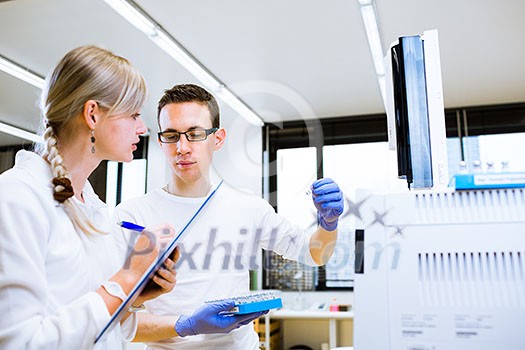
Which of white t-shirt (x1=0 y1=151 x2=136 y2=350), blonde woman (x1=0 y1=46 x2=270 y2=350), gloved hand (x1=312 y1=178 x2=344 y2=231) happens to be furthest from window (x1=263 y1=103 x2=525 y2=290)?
white t-shirt (x1=0 y1=151 x2=136 y2=350)

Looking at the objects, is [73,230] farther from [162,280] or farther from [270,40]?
[270,40]

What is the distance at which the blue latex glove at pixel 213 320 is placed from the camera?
96cm

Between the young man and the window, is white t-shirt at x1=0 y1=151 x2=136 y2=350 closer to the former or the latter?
the young man

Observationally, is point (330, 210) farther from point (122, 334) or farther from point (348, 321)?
point (348, 321)

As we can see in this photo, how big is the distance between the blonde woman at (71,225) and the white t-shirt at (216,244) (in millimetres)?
187

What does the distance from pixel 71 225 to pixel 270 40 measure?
218 centimetres

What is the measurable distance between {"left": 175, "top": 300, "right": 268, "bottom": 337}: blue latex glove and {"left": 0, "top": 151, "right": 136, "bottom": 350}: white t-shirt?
0.69 feet

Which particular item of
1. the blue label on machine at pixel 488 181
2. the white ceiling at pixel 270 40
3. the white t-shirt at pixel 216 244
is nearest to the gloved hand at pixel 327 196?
the white t-shirt at pixel 216 244

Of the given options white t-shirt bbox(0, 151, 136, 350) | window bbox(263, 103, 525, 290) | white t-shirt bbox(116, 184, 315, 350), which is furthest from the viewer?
window bbox(263, 103, 525, 290)

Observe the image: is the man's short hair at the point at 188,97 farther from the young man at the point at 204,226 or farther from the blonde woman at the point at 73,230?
the blonde woman at the point at 73,230

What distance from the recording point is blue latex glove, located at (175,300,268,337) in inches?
37.9

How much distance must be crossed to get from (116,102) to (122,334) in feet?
1.39

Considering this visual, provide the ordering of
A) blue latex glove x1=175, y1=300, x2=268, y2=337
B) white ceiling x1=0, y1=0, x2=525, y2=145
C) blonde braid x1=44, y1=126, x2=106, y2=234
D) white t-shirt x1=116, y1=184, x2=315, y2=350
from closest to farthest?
blonde braid x1=44, y1=126, x2=106, y2=234
blue latex glove x1=175, y1=300, x2=268, y2=337
white t-shirt x1=116, y1=184, x2=315, y2=350
white ceiling x1=0, y1=0, x2=525, y2=145

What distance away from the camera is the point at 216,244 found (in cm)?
117
